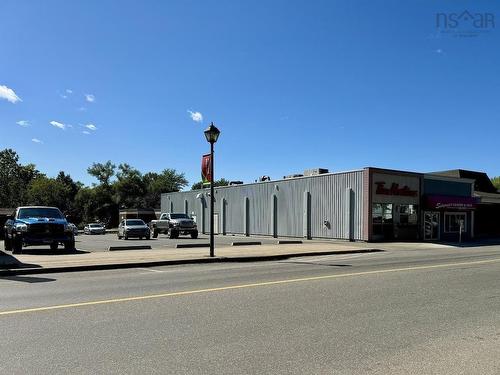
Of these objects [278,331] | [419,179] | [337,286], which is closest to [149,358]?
[278,331]

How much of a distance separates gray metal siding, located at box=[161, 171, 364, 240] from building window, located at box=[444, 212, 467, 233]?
27.9 ft

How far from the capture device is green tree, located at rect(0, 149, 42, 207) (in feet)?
333

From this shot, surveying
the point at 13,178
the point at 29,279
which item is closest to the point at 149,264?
the point at 29,279

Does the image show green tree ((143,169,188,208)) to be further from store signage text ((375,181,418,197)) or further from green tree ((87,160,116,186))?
store signage text ((375,181,418,197))

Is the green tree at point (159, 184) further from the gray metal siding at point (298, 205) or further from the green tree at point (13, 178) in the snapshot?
the gray metal siding at point (298, 205)

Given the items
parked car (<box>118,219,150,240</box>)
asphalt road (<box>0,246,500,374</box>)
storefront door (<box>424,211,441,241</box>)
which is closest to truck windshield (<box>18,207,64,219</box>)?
asphalt road (<box>0,246,500,374</box>)

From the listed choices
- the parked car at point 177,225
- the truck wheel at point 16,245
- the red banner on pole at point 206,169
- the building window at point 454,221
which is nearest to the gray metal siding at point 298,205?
the parked car at point 177,225

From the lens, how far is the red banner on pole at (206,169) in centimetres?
1981

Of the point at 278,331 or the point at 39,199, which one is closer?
the point at 278,331

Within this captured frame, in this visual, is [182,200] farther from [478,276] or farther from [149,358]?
[149,358]

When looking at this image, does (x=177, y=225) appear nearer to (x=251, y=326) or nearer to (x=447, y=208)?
(x=447, y=208)

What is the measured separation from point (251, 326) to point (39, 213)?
16.9m

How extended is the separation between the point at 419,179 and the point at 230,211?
63.9ft

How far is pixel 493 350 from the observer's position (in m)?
5.92
